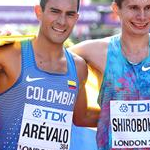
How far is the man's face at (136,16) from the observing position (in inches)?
192

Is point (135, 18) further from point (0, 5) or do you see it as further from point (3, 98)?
point (0, 5)

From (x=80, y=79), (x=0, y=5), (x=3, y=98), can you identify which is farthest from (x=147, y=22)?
(x=0, y=5)

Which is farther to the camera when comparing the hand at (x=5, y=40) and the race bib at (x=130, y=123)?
the race bib at (x=130, y=123)

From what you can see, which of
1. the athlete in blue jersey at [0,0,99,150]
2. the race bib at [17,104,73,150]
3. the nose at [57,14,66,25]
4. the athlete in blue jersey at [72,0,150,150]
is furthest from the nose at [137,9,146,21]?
the race bib at [17,104,73,150]

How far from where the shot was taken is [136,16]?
4895 millimetres

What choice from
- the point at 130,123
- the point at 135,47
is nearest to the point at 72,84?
the point at 130,123

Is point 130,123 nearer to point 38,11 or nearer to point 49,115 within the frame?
point 49,115

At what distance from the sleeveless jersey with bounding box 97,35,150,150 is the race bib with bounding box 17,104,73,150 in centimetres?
51

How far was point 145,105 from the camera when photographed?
16.0 ft

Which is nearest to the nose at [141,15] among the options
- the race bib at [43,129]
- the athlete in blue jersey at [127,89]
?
the athlete in blue jersey at [127,89]

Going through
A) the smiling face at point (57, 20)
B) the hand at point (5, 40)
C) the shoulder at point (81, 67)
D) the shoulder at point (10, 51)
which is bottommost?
the shoulder at point (81, 67)

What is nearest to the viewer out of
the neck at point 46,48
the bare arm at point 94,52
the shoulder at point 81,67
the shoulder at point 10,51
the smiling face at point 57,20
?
the shoulder at point 10,51

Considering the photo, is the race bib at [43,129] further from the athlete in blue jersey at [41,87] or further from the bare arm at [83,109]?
the bare arm at [83,109]

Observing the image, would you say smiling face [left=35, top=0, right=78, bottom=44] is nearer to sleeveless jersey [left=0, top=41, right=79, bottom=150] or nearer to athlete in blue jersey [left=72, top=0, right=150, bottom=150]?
sleeveless jersey [left=0, top=41, right=79, bottom=150]
